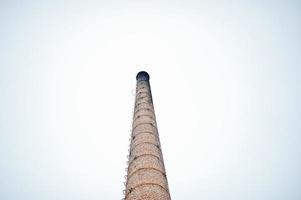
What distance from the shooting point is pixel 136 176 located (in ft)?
19.7

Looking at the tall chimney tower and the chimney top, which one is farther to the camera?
the chimney top

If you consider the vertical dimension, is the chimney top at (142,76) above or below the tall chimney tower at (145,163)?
above

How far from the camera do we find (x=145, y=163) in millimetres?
6250

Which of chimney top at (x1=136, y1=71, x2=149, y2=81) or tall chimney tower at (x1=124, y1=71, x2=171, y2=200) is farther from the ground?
chimney top at (x1=136, y1=71, x2=149, y2=81)

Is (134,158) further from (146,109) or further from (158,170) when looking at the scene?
(146,109)

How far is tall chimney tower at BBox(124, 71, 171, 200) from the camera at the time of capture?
5.53 m

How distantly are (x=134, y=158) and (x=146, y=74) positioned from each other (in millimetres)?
5277

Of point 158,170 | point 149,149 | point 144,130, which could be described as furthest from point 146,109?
point 158,170

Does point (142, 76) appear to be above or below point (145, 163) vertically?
above

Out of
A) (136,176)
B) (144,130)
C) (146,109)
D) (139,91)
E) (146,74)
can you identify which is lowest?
(136,176)

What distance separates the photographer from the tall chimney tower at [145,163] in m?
5.53

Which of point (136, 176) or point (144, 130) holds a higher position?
point (144, 130)

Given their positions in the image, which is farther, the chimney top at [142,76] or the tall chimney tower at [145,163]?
the chimney top at [142,76]

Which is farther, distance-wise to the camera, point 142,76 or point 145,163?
point 142,76
